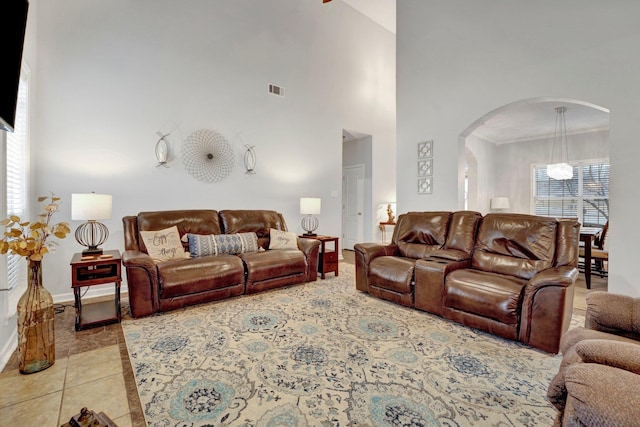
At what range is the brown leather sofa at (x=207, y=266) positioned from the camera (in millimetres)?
2803

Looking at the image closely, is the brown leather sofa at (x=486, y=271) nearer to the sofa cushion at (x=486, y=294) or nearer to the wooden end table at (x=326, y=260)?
the sofa cushion at (x=486, y=294)

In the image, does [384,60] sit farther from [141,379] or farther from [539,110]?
[141,379]

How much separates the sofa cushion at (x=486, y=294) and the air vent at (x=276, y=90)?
396 cm

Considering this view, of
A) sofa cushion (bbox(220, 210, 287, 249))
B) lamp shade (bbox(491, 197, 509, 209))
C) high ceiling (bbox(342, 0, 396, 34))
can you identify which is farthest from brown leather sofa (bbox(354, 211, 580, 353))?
high ceiling (bbox(342, 0, 396, 34))

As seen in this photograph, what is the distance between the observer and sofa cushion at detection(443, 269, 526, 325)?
2322 millimetres

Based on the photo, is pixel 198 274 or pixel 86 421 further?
pixel 198 274

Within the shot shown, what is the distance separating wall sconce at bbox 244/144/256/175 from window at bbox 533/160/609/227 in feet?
Result: 21.6

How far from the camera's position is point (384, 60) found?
6648mm

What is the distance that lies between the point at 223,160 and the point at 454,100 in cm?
354

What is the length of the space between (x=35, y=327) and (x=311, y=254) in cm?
271

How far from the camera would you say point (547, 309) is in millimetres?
2160

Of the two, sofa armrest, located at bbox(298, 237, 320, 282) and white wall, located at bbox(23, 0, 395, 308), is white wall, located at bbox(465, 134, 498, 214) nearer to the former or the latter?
white wall, located at bbox(23, 0, 395, 308)

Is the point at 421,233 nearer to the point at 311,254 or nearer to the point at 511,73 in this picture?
the point at 311,254

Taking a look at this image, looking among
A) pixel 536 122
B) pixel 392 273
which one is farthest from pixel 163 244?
pixel 536 122
